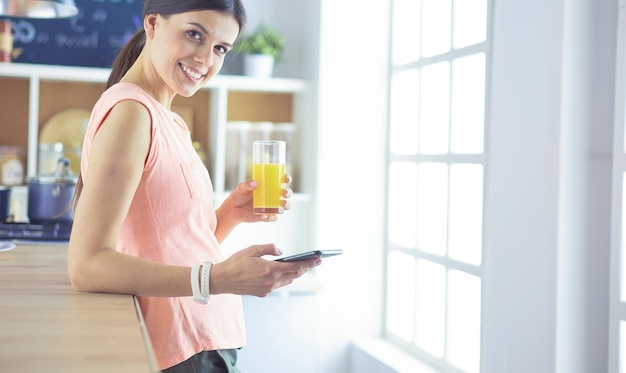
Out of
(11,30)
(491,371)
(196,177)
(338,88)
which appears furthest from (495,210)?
(11,30)

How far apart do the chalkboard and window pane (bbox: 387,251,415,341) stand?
1638mm

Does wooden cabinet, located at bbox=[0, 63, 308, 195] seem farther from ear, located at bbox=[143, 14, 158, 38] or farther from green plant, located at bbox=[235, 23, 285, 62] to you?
ear, located at bbox=[143, 14, 158, 38]

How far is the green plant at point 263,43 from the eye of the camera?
148 inches

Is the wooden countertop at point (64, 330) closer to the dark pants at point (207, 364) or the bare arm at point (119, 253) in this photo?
the bare arm at point (119, 253)

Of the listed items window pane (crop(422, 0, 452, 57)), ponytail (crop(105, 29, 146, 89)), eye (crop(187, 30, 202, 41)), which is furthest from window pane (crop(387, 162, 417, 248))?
eye (crop(187, 30, 202, 41))

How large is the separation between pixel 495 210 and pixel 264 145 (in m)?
0.82

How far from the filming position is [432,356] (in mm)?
3127

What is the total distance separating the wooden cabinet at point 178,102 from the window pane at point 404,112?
19.0 inches

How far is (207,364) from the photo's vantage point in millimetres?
1617

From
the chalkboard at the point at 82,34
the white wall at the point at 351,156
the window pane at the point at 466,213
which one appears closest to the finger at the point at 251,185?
the window pane at the point at 466,213

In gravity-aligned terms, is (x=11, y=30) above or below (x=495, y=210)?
above

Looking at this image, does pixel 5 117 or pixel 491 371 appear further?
pixel 5 117

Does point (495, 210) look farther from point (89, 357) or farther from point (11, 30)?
point (11, 30)

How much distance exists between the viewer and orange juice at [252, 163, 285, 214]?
192 cm
